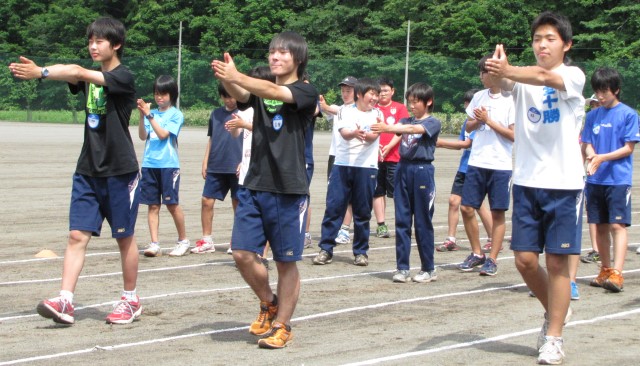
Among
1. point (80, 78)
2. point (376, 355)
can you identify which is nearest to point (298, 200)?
point (376, 355)

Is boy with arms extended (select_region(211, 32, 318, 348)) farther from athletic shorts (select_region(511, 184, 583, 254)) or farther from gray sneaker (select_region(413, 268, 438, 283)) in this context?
gray sneaker (select_region(413, 268, 438, 283))

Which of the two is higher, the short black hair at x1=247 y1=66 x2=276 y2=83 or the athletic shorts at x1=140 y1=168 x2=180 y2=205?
the short black hair at x1=247 y1=66 x2=276 y2=83

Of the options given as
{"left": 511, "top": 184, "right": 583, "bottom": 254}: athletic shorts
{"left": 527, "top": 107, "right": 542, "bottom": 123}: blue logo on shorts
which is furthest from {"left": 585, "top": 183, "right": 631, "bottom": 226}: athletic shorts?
{"left": 527, "top": 107, "right": 542, "bottom": 123}: blue logo on shorts

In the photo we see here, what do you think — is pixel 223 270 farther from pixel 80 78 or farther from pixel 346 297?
pixel 80 78

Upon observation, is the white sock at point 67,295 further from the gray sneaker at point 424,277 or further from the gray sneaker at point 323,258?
the gray sneaker at point 323,258

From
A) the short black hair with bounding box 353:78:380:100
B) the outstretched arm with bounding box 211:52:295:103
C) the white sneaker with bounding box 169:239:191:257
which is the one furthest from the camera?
the white sneaker with bounding box 169:239:191:257

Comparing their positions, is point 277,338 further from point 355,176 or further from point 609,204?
point 355,176

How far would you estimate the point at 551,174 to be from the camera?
21.0 ft

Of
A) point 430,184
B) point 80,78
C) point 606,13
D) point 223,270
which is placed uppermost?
point 606,13

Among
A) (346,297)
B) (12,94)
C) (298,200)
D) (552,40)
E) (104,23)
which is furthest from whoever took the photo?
(12,94)

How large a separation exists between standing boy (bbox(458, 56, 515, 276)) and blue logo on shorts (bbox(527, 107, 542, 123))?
307 centimetres

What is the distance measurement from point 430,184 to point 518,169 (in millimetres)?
3027

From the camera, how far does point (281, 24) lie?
2368 inches

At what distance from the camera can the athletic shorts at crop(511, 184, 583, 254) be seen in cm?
Result: 639
